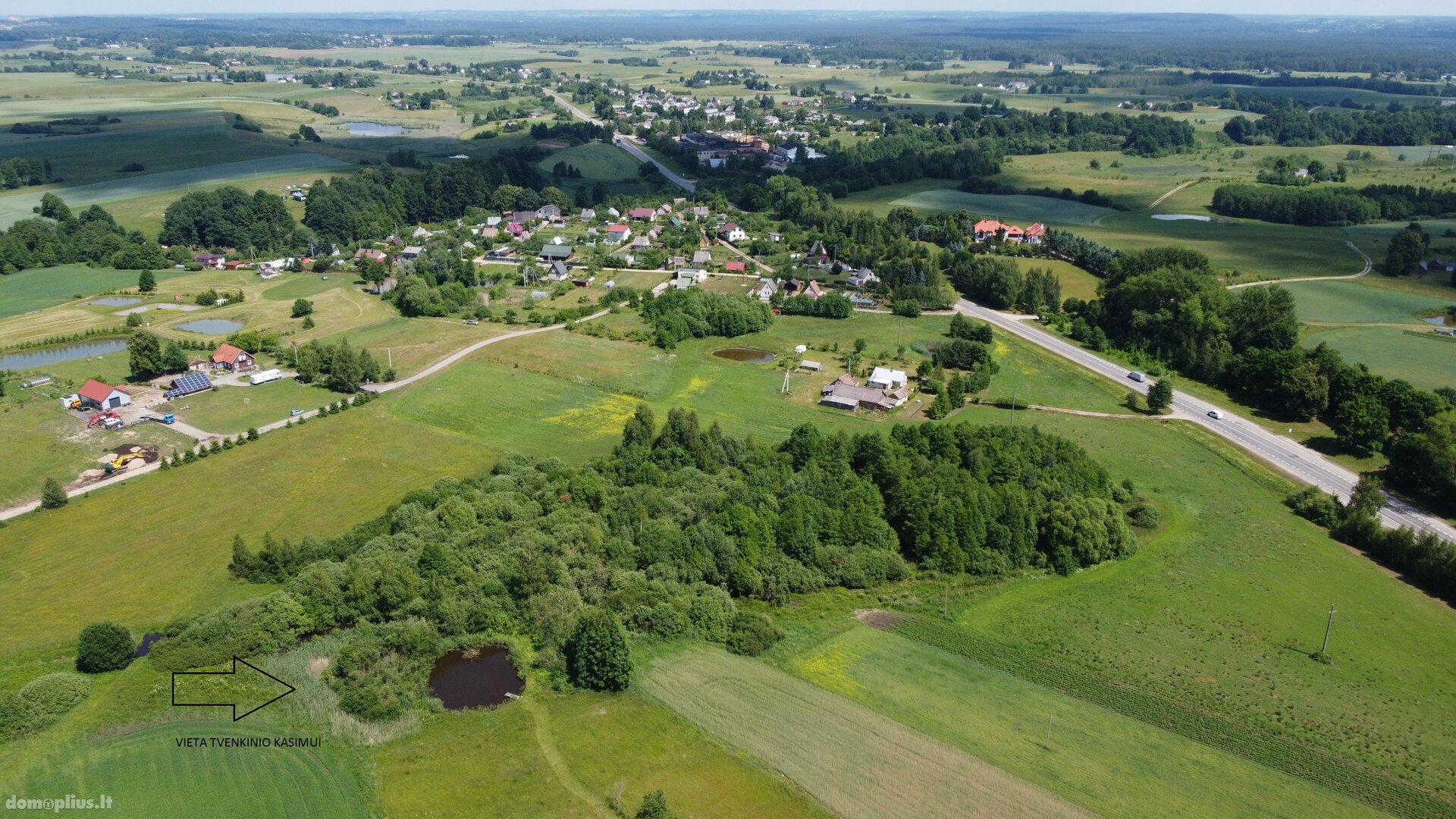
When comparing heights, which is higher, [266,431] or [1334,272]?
[1334,272]

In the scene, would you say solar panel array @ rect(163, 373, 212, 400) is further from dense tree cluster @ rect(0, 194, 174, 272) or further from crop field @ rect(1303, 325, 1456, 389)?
crop field @ rect(1303, 325, 1456, 389)

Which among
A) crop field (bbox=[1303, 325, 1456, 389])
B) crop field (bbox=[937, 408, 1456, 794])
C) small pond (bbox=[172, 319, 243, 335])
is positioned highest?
crop field (bbox=[1303, 325, 1456, 389])

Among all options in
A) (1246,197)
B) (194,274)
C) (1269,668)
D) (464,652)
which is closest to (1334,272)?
(1246,197)

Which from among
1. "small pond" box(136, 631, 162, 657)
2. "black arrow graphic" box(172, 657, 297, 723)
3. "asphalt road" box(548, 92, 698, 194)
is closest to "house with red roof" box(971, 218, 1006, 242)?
"asphalt road" box(548, 92, 698, 194)

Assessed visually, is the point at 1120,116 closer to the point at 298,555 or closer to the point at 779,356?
the point at 779,356

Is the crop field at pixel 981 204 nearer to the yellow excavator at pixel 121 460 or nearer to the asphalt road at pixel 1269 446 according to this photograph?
the asphalt road at pixel 1269 446

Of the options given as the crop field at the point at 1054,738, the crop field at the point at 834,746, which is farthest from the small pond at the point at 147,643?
the crop field at the point at 1054,738

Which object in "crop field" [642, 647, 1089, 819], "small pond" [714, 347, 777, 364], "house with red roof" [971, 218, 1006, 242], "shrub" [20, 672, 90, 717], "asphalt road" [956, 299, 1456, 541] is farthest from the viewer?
"house with red roof" [971, 218, 1006, 242]
